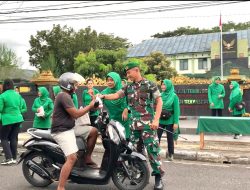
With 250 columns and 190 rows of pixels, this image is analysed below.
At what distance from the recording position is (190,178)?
6457 mm

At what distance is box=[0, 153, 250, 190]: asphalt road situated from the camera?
588 cm

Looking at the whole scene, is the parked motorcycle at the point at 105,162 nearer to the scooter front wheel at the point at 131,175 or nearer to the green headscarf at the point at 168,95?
the scooter front wheel at the point at 131,175

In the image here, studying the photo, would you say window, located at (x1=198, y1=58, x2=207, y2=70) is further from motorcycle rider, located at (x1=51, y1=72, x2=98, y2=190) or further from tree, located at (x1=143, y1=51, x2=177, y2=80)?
motorcycle rider, located at (x1=51, y1=72, x2=98, y2=190)

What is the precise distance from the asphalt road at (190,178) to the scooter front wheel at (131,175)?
0.34 meters

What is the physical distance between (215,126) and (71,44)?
40.5 metres

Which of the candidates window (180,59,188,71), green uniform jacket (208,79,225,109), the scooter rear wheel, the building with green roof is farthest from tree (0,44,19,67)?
the scooter rear wheel

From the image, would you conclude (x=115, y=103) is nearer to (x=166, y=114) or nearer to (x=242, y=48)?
(x=166, y=114)

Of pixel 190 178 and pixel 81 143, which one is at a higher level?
pixel 81 143

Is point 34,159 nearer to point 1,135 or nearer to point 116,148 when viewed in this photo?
point 116,148

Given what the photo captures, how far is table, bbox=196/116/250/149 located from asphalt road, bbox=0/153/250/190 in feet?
4.47

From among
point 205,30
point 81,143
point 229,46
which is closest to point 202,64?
point 229,46

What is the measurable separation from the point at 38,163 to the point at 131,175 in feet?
4.77

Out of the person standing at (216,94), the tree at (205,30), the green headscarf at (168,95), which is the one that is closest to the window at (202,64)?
the tree at (205,30)

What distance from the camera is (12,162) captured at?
25.1 ft
